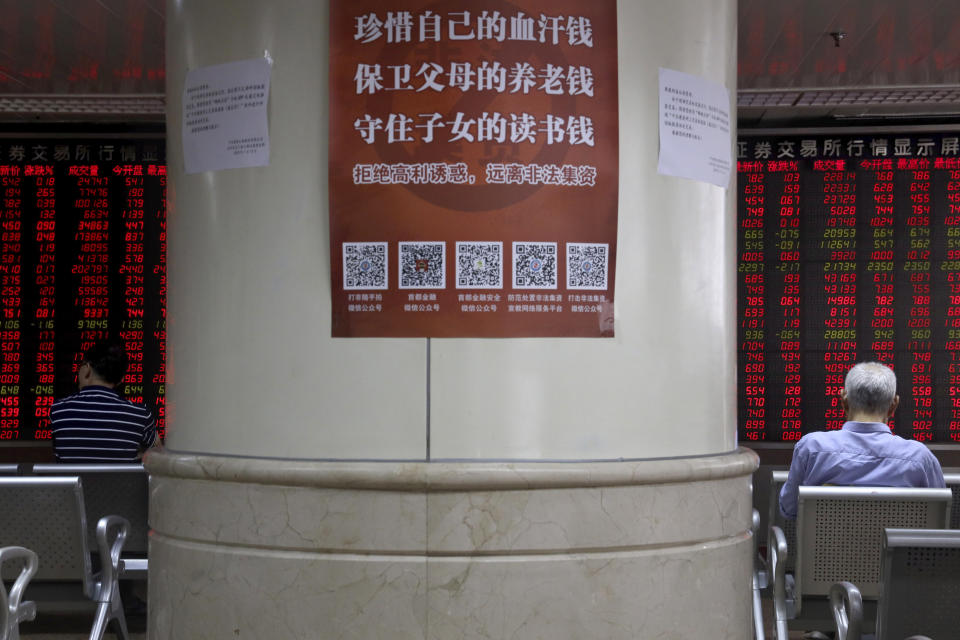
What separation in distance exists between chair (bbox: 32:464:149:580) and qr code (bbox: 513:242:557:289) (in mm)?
2154

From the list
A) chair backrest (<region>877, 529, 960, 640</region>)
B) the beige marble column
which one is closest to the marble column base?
the beige marble column

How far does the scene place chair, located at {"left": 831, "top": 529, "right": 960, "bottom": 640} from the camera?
8.91 ft

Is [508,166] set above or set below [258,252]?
above

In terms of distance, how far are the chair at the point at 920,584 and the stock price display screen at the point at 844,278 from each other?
4659 mm

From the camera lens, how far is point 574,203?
2922mm

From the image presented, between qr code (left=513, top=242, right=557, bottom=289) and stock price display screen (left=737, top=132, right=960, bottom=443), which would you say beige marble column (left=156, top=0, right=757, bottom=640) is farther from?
stock price display screen (left=737, top=132, right=960, bottom=443)

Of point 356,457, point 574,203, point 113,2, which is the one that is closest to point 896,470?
point 574,203

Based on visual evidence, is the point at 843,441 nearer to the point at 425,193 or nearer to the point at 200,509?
the point at 425,193

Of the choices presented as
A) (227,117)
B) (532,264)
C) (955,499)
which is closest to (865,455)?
(955,499)

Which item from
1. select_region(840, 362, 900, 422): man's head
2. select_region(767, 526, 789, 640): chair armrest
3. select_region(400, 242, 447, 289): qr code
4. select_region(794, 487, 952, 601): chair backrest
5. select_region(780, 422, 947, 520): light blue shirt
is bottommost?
select_region(767, 526, 789, 640): chair armrest

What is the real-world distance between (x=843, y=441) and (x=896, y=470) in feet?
0.71

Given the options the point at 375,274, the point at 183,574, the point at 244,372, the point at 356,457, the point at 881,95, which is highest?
the point at 881,95

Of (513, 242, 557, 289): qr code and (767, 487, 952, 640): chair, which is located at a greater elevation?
(513, 242, 557, 289): qr code

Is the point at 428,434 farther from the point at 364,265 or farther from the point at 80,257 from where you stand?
the point at 80,257
